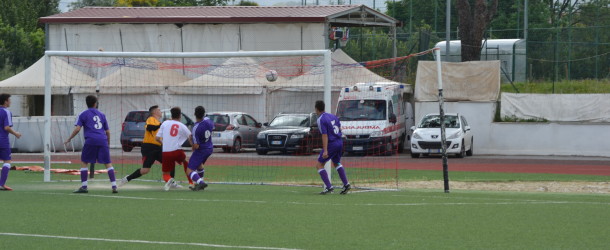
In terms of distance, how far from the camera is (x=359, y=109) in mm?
33562

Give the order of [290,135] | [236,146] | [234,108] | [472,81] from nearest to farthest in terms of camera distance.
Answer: [290,135]
[236,146]
[472,81]
[234,108]

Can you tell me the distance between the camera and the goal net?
26312mm

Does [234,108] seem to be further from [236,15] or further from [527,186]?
[527,186]

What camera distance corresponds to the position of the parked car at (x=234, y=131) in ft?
107

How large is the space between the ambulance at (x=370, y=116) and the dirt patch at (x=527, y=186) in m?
9.65

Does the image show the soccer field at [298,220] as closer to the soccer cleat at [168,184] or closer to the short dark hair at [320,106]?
the soccer cleat at [168,184]

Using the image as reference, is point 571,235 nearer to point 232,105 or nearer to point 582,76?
point 232,105

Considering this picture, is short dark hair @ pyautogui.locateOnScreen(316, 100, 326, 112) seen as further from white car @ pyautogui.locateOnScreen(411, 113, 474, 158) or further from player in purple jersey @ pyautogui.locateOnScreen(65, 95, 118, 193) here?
white car @ pyautogui.locateOnScreen(411, 113, 474, 158)

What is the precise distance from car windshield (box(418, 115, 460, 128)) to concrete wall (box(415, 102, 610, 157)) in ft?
A: 6.88

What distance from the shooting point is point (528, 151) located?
35.0 m

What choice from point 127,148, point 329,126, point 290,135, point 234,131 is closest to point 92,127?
point 329,126

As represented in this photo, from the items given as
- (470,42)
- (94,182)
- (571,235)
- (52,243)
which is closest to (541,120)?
(470,42)

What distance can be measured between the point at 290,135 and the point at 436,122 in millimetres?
5653

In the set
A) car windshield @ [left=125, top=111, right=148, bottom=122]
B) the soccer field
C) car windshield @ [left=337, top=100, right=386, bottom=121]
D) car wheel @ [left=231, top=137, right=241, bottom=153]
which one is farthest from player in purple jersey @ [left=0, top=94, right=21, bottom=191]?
car windshield @ [left=337, top=100, right=386, bottom=121]
